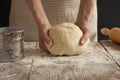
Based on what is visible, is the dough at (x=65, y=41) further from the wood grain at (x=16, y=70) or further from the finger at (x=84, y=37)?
the wood grain at (x=16, y=70)

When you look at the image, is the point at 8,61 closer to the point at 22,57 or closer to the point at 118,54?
the point at 22,57

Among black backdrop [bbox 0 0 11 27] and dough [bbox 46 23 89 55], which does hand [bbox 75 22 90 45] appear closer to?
dough [bbox 46 23 89 55]

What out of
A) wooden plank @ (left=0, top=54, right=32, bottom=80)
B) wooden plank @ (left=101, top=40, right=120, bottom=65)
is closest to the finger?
wooden plank @ (left=101, top=40, right=120, bottom=65)

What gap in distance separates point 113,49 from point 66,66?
0.30m

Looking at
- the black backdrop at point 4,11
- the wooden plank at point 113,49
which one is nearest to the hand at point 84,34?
the wooden plank at point 113,49

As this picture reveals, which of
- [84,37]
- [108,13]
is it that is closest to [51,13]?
[84,37]

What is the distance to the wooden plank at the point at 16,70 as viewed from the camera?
717mm

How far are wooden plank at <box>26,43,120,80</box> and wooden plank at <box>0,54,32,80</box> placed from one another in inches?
0.8

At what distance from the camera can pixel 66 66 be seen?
0.80m

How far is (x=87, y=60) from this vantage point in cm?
87

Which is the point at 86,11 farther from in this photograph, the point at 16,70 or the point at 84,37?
the point at 16,70

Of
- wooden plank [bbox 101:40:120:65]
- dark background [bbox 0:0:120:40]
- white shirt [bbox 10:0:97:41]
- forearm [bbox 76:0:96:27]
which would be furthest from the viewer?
dark background [bbox 0:0:120:40]

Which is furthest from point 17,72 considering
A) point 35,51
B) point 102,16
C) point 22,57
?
point 102,16

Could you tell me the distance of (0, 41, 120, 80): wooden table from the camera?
2.35 ft
